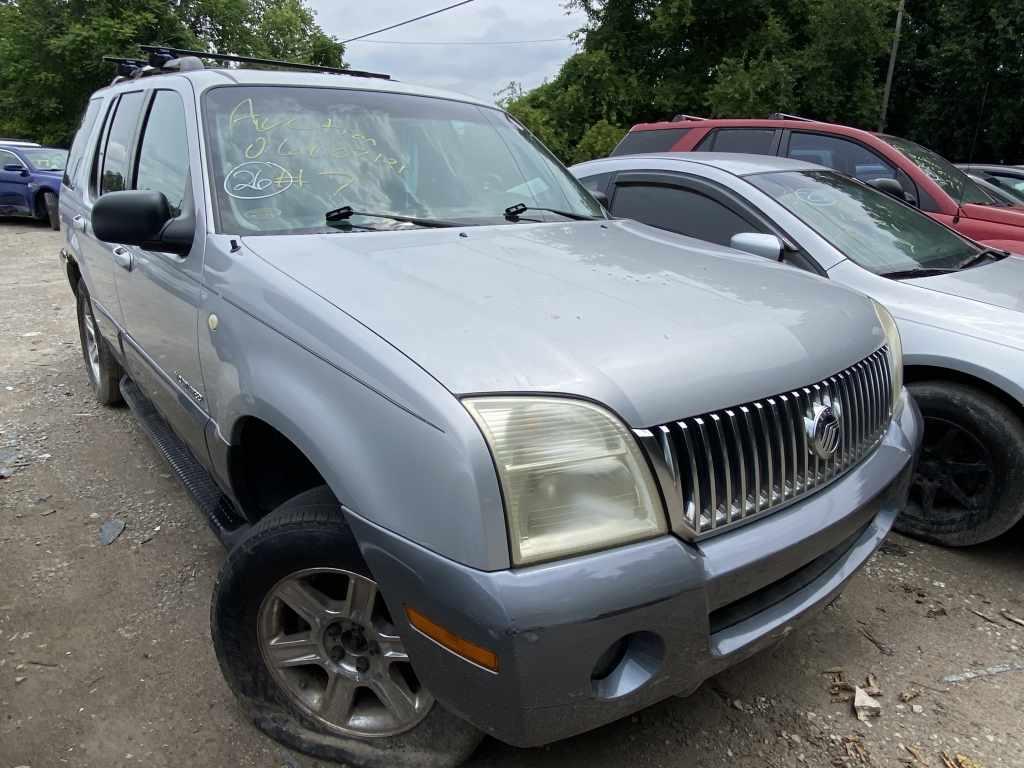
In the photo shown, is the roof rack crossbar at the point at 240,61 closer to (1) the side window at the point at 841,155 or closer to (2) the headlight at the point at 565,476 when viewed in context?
(2) the headlight at the point at 565,476

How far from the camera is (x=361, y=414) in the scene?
5.50ft

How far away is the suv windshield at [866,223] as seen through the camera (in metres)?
3.72

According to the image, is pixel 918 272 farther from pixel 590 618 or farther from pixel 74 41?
Answer: pixel 74 41

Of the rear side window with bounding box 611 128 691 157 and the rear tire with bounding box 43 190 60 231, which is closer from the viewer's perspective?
the rear side window with bounding box 611 128 691 157

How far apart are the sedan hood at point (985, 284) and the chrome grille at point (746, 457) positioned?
1.57 meters

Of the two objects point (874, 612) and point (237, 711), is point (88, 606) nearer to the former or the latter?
point (237, 711)

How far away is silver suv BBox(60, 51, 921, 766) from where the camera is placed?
1.55 metres

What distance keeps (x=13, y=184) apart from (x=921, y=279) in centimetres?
1595

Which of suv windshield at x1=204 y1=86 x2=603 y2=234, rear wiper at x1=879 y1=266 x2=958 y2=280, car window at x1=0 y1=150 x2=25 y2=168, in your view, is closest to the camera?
suv windshield at x1=204 y1=86 x2=603 y2=234

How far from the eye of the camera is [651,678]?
5.40ft

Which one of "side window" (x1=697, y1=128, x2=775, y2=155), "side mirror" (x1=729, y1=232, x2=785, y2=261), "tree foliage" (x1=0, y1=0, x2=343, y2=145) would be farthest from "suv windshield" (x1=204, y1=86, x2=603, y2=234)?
"tree foliage" (x1=0, y1=0, x2=343, y2=145)

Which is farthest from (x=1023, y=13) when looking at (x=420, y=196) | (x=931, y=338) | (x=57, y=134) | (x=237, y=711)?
(x=57, y=134)

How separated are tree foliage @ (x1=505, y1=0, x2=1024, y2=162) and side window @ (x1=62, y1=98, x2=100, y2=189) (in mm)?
14460

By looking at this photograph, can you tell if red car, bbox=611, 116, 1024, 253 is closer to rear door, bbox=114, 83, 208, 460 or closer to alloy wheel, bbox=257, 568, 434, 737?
rear door, bbox=114, 83, 208, 460
